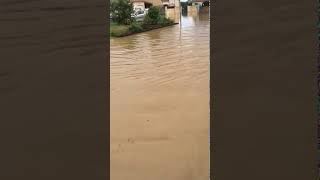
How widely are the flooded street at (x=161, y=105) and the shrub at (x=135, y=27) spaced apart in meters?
0.23

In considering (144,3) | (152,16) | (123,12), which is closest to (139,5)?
(144,3)


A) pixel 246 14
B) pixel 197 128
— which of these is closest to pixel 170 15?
pixel 197 128

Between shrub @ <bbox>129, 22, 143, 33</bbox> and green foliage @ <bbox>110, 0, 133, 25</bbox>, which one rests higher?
green foliage @ <bbox>110, 0, 133, 25</bbox>

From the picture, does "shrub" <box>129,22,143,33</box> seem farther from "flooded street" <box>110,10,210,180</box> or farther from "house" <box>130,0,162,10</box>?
"house" <box>130,0,162,10</box>

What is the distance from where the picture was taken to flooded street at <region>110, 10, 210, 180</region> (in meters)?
2.90

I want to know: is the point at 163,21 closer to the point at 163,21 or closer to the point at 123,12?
the point at 163,21

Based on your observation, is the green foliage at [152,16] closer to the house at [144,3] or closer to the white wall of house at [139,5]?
the house at [144,3]

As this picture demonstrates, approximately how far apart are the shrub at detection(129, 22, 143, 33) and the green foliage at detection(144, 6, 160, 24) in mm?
266

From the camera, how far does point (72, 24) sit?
0.50 meters

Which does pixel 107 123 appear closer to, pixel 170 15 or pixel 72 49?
pixel 72 49

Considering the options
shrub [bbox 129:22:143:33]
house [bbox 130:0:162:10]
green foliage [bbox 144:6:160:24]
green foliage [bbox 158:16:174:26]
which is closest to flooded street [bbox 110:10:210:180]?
shrub [bbox 129:22:143:33]

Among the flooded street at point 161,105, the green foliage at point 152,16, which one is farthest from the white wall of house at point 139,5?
the flooded street at point 161,105

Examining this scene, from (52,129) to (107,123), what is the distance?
0.22 feet

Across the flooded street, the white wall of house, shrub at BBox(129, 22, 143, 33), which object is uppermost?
the white wall of house
